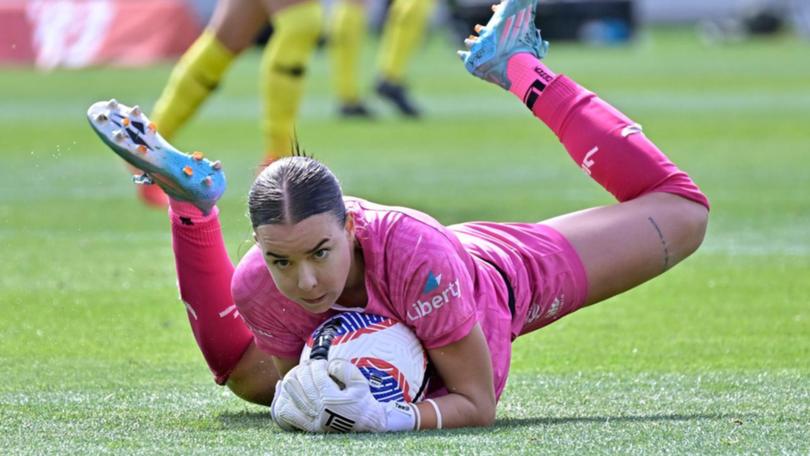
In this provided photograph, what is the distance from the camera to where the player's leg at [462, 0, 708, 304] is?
4.81 meters

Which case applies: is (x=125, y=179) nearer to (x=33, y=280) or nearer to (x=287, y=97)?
(x=287, y=97)

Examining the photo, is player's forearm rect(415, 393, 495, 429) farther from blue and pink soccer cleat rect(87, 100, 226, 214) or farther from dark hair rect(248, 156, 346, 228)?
blue and pink soccer cleat rect(87, 100, 226, 214)

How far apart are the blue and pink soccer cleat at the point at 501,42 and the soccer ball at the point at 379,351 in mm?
1506

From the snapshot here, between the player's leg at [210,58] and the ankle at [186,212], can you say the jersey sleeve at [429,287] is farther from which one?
the player's leg at [210,58]

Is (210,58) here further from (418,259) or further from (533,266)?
(418,259)

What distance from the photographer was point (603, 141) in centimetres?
510

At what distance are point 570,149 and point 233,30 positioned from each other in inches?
144

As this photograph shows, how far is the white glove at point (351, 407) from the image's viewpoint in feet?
12.8

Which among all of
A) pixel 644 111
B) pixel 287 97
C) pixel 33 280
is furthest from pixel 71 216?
pixel 644 111

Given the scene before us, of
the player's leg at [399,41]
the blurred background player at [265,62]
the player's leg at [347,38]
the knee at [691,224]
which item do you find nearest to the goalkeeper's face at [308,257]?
the knee at [691,224]

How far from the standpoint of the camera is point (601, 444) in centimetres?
377

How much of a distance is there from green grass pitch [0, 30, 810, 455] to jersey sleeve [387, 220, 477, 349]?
274 millimetres

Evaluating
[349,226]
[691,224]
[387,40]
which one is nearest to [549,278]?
[691,224]

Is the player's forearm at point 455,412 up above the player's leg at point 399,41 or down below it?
above
